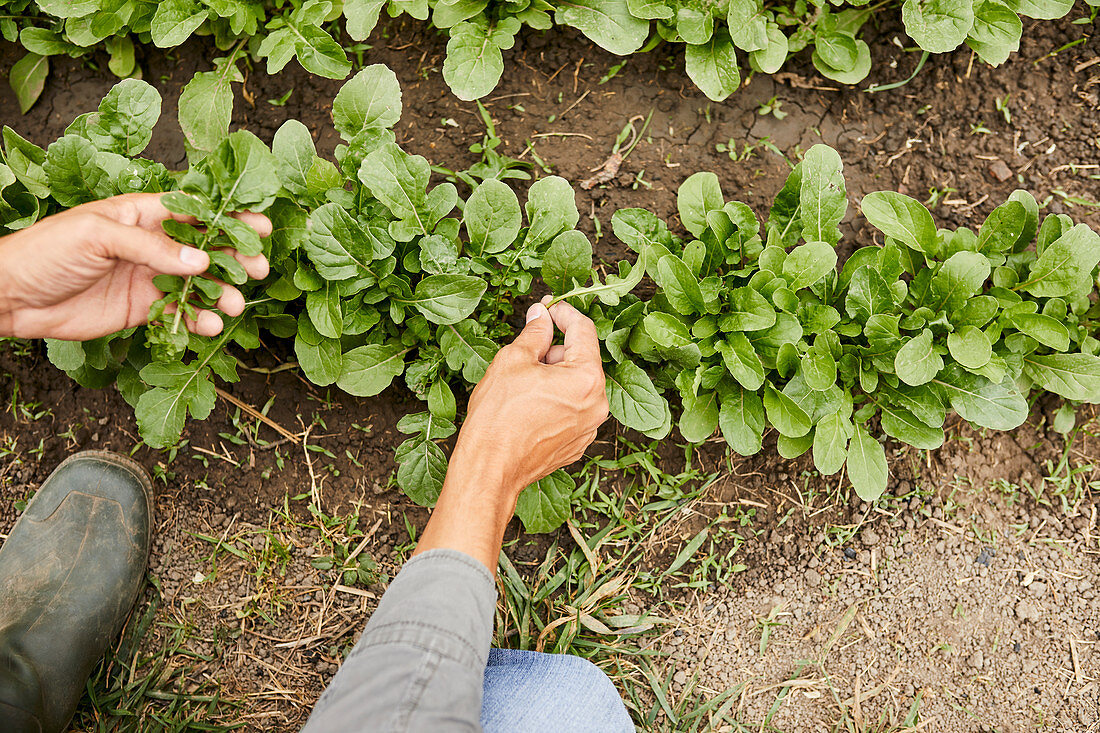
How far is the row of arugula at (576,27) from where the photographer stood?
7.15ft

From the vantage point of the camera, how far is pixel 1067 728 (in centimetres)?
228

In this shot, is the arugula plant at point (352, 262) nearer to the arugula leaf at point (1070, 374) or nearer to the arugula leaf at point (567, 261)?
the arugula leaf at point (567, 261)

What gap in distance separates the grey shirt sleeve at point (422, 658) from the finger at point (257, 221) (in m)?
0.89

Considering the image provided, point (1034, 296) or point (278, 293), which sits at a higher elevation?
point (278, 293)

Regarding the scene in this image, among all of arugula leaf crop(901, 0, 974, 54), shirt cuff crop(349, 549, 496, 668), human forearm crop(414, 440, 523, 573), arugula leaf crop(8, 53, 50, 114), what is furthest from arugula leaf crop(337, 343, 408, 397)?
arugula leaf crop(901, 0, 974, 54)

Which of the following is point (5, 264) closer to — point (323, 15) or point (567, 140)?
point (323, 15)

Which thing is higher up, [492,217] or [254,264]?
[254,264]

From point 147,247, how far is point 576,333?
1044 mm

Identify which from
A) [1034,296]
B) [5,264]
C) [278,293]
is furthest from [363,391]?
[1034,296]

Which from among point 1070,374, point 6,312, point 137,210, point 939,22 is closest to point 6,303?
point 6,312

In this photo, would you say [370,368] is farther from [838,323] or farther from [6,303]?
[838,323]

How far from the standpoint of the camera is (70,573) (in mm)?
2350

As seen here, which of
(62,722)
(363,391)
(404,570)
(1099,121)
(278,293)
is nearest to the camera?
(404,570)

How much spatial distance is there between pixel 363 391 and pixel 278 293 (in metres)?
0.37
